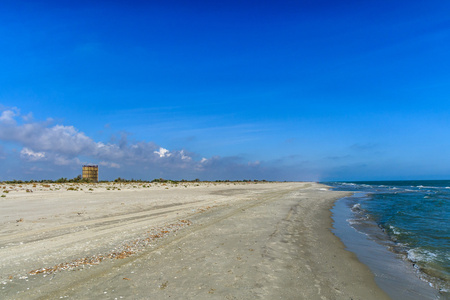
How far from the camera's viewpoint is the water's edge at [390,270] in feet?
22.5

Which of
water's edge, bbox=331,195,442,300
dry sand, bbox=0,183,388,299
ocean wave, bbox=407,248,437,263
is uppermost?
dry sand, bbox=0,183,388,299

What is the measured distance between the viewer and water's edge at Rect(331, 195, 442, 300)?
22.5 feet

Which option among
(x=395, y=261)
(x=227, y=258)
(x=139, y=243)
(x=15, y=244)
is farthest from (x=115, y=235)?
(x=395, y=261)

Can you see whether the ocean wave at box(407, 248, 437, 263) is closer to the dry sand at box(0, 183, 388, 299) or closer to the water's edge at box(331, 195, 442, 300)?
the water's edge at box(331, 195, 442, 300)

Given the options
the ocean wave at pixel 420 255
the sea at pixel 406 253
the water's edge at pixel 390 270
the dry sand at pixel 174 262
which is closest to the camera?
the dry sand at pixel 174 262

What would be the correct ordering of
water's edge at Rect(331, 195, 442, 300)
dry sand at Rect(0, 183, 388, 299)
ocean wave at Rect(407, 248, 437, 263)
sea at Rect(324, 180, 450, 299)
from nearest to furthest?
dry sand at Rect(0, 183, 388, 299) → water's edge at Rect(331, 195, 442, 300) → sea at Rect(324, 180, 450, 299) → ocean wave at Rect(407, 248, 437, 263)

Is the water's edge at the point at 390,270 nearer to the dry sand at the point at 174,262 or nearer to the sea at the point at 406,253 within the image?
the sea at the point at 406,253

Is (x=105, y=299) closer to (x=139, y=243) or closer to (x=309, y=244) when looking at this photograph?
(x=139, y=243)

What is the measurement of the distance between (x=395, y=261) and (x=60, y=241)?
1268cm

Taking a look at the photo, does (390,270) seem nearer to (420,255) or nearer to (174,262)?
(420,255)

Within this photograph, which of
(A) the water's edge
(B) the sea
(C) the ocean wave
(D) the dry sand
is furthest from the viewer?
(C) the ocean wave

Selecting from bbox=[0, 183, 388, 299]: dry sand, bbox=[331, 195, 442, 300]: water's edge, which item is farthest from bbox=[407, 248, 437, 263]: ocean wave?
bbox=[0, 183, 388, 299]: dry sand

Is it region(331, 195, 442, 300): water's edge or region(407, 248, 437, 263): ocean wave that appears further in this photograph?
region(407, 248, 437, 263): ocean wave

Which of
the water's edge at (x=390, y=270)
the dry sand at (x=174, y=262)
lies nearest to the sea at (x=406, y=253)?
the water's edge at (x=390, y=270)
